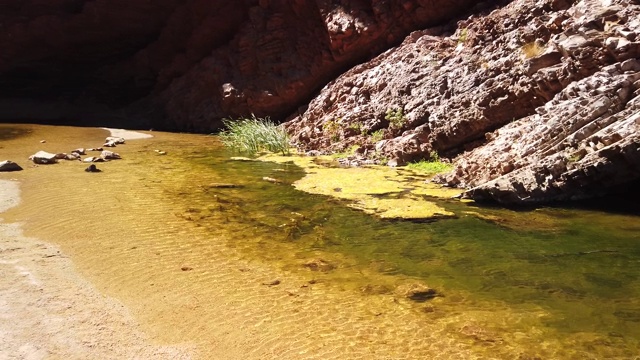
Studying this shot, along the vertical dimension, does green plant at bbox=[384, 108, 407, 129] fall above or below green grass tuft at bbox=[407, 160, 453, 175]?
above

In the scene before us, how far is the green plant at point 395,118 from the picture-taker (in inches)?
603

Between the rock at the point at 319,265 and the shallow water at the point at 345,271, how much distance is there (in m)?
0.05

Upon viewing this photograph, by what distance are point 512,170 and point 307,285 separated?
19.8ft

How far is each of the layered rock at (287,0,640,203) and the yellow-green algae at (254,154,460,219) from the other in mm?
908

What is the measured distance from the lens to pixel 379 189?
11078 mm

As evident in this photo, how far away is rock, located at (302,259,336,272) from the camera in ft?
21.8

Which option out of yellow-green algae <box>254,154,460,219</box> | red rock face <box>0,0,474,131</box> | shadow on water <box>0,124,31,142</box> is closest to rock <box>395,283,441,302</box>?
yellow-green algae <box>254,154,460,219</box>

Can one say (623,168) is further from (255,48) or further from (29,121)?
(29,121)

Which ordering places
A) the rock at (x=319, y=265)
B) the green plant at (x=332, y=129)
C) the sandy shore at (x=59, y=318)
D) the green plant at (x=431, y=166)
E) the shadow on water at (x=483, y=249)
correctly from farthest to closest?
the green plant at (x=332, y=129), the green plant at (x=431, y=166), the rock at (x=319, y=265), the shadow on water at (x=483, y=249), the sandy shore at (x=59, y=318)

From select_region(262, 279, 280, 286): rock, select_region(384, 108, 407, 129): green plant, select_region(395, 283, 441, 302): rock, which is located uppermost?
select_region(384, 108, 407, 129): green plant

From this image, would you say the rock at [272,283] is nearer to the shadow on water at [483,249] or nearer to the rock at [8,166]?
the shadow on water at [483,249]

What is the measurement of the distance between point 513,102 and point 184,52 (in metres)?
19.6

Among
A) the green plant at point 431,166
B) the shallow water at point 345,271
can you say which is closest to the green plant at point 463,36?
the green plant at point 431,166

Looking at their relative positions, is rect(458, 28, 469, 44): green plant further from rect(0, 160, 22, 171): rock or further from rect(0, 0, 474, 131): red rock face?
rect(0, 160, 22, 171): rock
